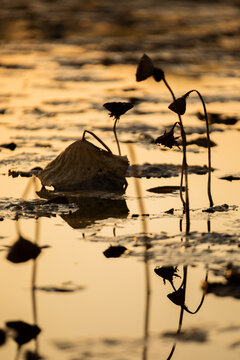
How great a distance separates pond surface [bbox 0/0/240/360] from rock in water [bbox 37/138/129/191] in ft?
0.35

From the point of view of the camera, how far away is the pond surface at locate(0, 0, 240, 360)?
2502mm

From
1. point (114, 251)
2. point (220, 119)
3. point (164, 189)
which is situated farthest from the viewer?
point (220, 119)

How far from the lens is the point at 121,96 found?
755 cm

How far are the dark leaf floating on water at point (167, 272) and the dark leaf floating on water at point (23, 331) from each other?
22.8 inches

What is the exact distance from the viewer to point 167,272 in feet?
9.96

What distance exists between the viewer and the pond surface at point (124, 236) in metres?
2.50

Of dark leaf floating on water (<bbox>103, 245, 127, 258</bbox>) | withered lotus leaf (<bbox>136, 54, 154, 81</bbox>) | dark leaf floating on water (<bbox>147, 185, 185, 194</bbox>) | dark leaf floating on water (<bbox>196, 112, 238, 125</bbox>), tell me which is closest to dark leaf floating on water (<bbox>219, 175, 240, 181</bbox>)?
dark leaf floating on water (<bbox>147, 185, 185, 194</bbox>)

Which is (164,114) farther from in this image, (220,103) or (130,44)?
(130,44)

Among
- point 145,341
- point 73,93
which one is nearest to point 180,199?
point 145,341

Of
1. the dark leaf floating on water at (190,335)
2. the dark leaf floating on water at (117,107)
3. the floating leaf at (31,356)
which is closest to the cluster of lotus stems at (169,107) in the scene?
the dark leaf floating on water at (117,107)

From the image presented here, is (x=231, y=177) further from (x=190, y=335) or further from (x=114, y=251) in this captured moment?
(x=190, y=335)

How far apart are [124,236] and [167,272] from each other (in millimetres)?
444

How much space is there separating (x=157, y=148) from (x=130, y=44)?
634 cm

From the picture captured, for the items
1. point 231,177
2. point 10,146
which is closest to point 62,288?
point 231,177
